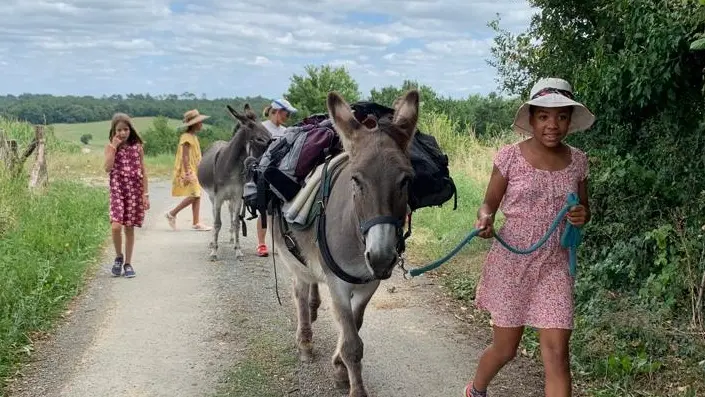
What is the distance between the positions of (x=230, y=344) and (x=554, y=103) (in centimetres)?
333

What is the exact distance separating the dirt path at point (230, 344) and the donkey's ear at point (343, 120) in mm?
1775

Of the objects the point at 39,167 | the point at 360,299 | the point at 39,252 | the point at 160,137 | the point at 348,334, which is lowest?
the point at 160,137

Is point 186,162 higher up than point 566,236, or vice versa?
point 566,236

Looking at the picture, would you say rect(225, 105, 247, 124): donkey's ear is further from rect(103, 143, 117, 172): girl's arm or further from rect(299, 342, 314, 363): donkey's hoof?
rect(299, 342, 314, 363): donkey's hoof

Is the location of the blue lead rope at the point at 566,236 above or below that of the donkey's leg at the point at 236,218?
above

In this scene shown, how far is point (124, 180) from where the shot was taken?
24.1ft

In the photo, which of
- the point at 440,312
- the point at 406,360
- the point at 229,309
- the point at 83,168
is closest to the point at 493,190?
the point at 406,360

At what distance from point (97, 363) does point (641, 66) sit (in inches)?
182

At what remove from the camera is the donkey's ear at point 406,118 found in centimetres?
363

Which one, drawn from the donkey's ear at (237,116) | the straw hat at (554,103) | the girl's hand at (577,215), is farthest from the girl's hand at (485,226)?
the donkey's ear at (237,116)

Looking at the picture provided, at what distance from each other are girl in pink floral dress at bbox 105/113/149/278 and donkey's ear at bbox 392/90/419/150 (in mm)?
4419

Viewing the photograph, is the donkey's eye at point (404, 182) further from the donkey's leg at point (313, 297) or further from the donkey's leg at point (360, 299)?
the donkey's leg at point (313, 297)

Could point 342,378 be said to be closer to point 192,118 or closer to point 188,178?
point 192,118

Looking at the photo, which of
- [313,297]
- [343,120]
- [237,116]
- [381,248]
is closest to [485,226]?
[381,248]
